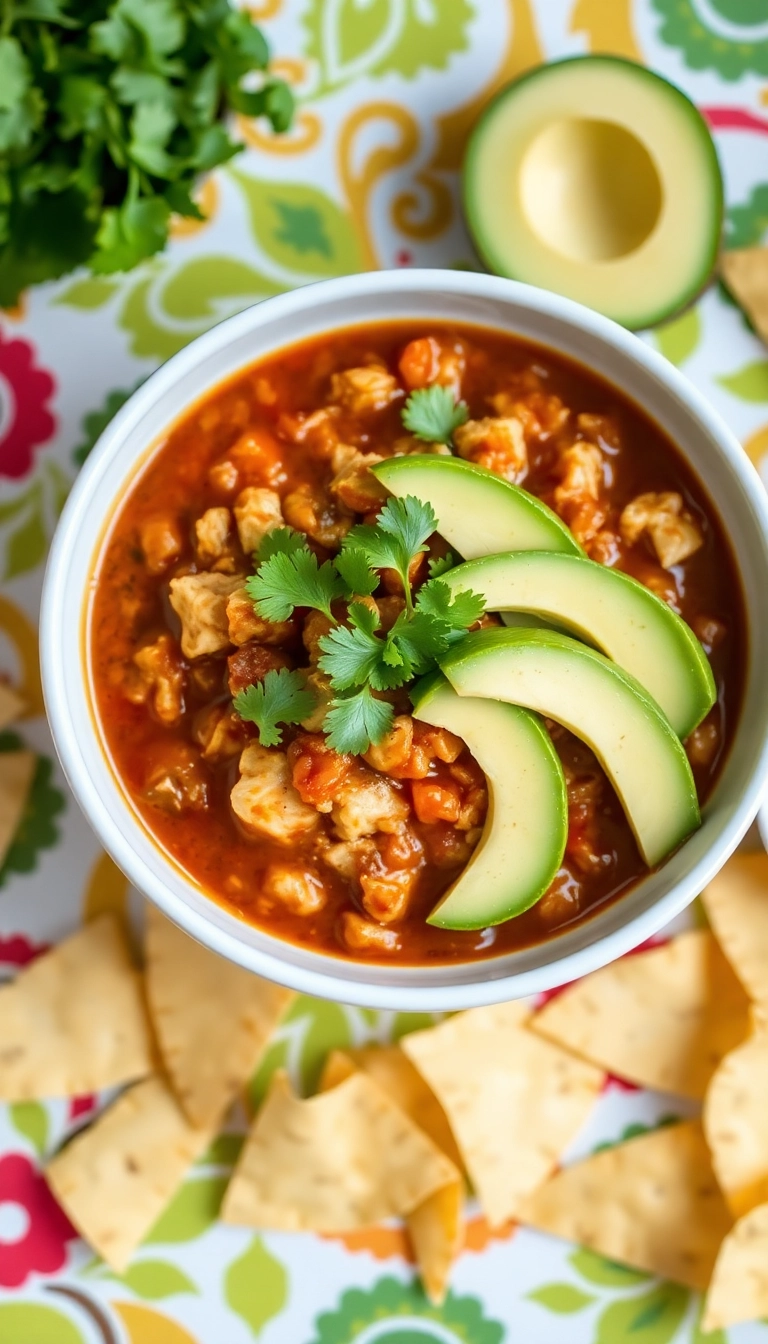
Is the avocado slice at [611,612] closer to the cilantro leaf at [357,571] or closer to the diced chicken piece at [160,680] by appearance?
the cilantro leaf at [357,571]

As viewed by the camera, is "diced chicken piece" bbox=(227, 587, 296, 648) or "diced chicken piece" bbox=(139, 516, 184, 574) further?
"diced chicken piece" bbox=(139, 516, 184, 574)

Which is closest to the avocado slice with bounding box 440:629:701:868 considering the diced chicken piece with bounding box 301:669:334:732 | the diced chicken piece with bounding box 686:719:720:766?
the diced chicken piece with bounding box 686:719:720:766

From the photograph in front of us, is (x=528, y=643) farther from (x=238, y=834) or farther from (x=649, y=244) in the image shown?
(x=649, y=244)

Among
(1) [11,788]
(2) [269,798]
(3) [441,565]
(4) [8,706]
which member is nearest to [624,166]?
(3) [441,565]

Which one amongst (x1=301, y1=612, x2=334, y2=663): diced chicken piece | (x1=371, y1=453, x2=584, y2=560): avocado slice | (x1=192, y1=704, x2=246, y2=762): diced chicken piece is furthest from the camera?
(x1=192, y1=704, x2=246, y2=762): diced chicken piece

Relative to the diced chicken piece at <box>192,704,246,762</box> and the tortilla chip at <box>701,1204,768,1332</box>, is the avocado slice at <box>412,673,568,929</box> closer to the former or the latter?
the diced chicken piece at <box>192,704,246,762</box>

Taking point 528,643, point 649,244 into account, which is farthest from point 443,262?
point 528,643
